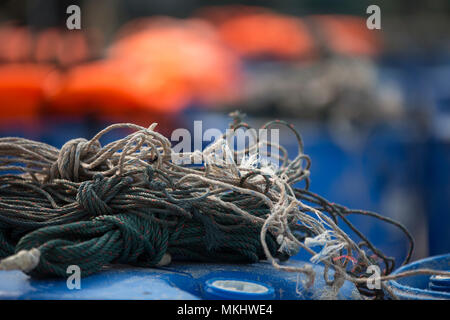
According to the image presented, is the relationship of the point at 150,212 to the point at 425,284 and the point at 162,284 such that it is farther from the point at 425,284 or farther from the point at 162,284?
the point at 425,284

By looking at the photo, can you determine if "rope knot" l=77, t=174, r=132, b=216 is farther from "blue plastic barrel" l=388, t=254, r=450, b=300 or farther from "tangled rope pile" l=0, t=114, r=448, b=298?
"blue plastic barrel" l=388, t=254, r=450, b=300

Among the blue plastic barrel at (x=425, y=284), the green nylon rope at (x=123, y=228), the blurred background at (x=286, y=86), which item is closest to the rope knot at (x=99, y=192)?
the green nylon rope at (x=123, y=228)

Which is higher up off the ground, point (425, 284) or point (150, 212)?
point (150, 212)

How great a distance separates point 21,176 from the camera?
217cm

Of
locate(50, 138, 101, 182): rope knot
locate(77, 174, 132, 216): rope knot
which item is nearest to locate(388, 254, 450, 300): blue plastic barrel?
locate(77, 174, 132, 216): rope knot

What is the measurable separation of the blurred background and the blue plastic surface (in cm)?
270

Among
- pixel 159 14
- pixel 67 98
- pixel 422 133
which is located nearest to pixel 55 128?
pixel 67 98

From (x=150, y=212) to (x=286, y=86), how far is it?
454 centimetres

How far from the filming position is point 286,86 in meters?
6.26

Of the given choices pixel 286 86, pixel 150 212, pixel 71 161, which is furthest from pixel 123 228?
pixel 286 86

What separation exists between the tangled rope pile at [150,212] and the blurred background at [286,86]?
8.59ft
